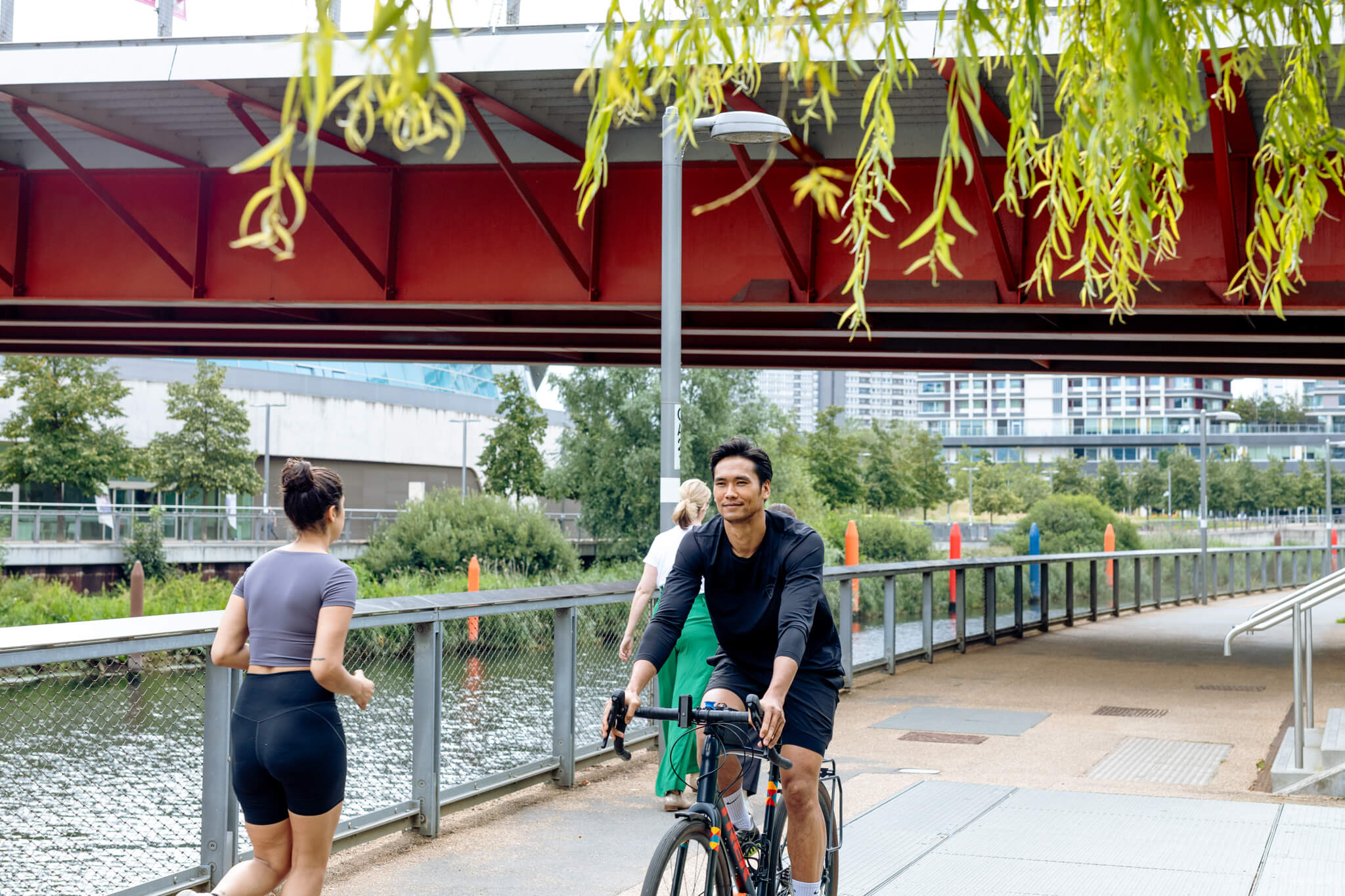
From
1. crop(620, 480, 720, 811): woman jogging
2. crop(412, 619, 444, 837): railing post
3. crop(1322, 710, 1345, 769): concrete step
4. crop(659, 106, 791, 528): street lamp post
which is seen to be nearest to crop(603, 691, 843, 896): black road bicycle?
crop(620, 480, 720, 811): woman jogging

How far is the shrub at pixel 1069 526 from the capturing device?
53.0 metres

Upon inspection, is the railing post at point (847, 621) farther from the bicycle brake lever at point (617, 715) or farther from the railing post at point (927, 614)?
the bicycle brake lever at point (617, 715)

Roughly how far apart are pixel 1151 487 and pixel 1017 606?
88.8 meters

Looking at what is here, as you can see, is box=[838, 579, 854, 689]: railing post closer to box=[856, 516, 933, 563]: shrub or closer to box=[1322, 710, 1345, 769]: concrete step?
box=[1322, 710, 1345, 769]: concrete step

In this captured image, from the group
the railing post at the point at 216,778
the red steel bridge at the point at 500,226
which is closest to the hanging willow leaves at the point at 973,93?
the railing post at the point at 216,778

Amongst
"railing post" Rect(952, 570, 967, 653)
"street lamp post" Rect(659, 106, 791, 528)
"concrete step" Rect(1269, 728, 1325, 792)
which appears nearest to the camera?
"concrete step" Rect(1269, 728, 1325, 792)

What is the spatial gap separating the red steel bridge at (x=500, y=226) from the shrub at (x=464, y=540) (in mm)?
19192

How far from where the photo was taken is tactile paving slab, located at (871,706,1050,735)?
10.9 metres

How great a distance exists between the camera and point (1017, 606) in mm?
19406

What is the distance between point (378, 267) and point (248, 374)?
4983cm

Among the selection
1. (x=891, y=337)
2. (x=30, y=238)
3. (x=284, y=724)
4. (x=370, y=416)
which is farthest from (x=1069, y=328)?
(x=370, y=416)

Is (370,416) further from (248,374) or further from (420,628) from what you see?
(420,628)

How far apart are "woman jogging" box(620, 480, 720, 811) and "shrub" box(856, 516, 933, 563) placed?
40.1m

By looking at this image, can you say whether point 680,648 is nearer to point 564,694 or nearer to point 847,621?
point 564,694
